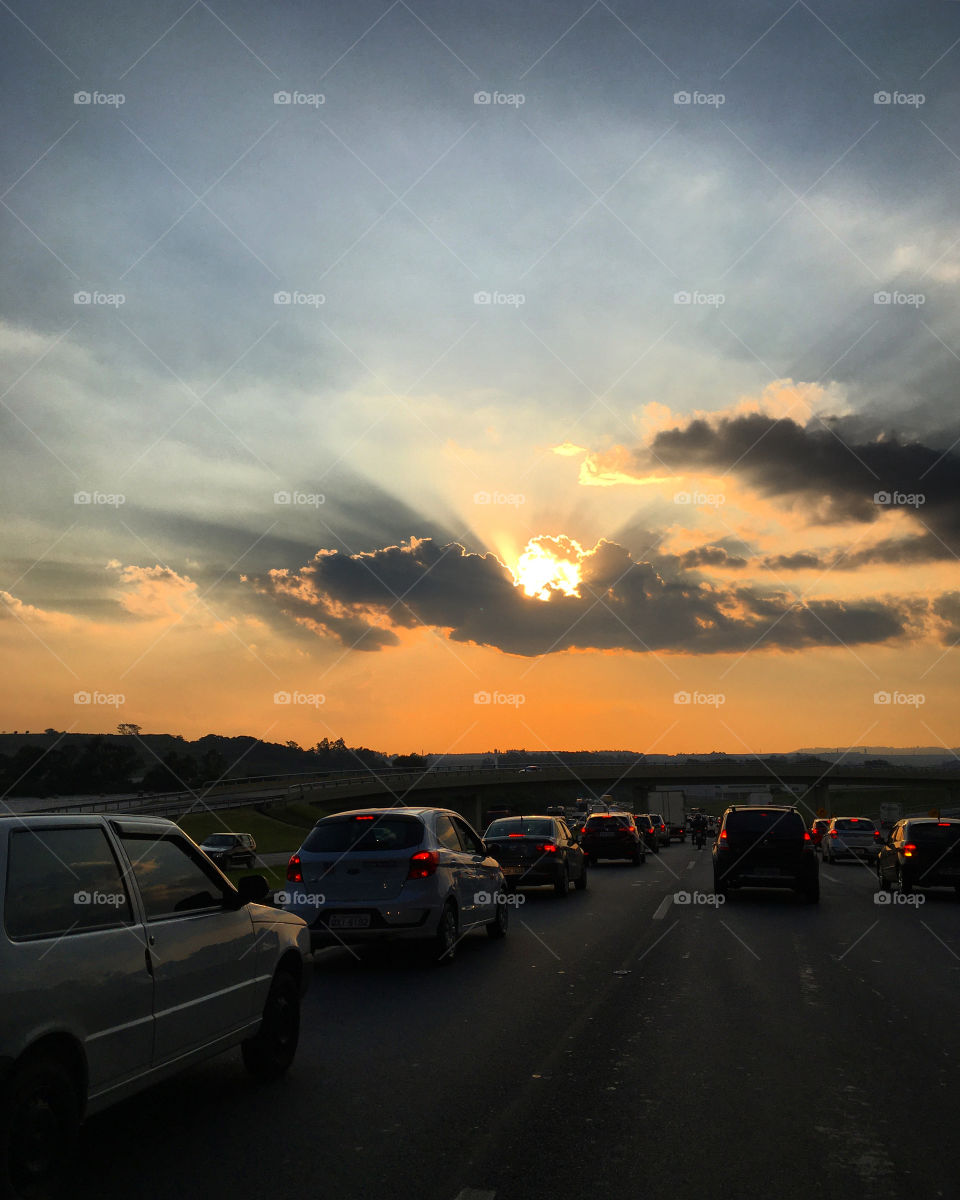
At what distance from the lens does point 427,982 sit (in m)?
11.0

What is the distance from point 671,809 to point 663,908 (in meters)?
63.3

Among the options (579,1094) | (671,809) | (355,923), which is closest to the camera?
(579,1094)

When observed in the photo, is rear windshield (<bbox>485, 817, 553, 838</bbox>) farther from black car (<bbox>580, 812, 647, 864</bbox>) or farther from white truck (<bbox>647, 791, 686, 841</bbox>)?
white truck (<bbox>647, 791, 686, 841</bbox>)

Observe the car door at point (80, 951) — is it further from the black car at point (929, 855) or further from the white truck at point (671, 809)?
the white truck at point (671, 809)

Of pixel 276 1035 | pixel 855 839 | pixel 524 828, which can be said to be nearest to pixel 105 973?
pixel 276 1035

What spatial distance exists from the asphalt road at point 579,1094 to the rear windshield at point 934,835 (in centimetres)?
1089

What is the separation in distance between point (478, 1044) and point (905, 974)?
19.4 feet

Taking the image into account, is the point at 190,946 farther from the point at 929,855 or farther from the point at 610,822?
the point at 610,822

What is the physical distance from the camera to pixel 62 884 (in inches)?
191

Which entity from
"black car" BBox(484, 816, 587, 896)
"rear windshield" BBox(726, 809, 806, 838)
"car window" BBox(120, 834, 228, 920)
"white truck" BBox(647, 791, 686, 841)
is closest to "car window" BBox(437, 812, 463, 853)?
"car window" BBox(120, 834, 228, 920)

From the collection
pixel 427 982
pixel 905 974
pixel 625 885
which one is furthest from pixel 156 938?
pixel 625 885

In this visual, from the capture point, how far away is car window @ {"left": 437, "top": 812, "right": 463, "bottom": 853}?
12781mm

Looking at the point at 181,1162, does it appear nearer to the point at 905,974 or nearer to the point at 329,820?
the point at 329,820

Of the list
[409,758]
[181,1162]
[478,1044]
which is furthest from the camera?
[409,758]
